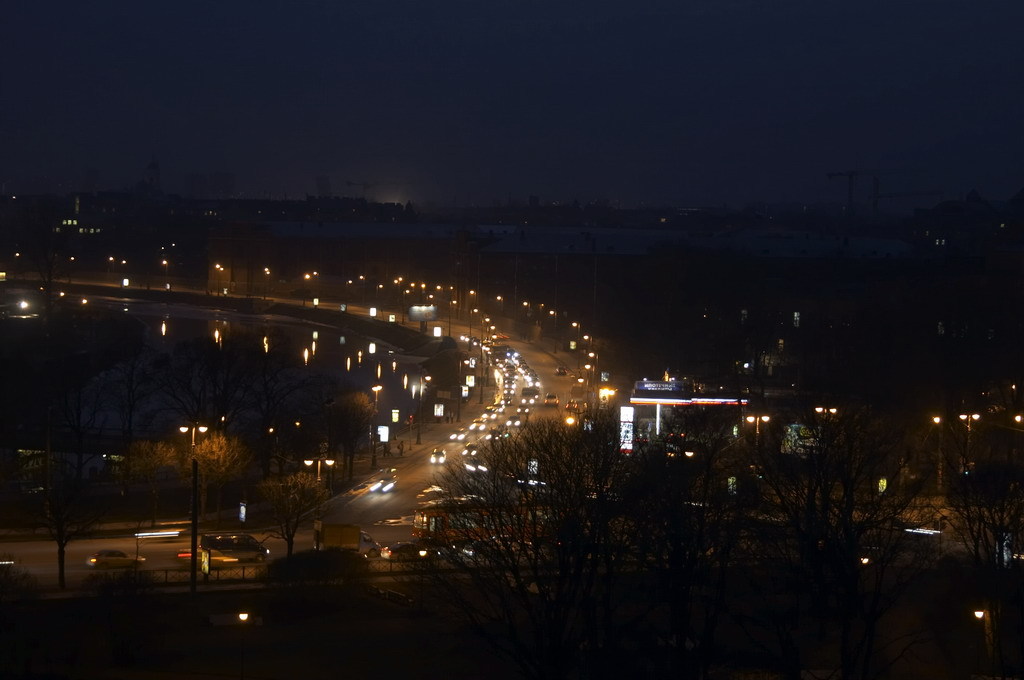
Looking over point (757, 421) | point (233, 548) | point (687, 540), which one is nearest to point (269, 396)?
point (233, 548)

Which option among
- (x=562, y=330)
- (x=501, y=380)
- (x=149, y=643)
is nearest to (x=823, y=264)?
(x=562, y=330)

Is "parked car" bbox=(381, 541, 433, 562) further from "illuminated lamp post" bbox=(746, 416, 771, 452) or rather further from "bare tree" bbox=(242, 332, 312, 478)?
"illuminated lamp post" bbox=(746, 416, 771, 452)

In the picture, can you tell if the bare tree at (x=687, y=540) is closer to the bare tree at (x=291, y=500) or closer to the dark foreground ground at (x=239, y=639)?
the dark foreground ground at (x=239, y=639)

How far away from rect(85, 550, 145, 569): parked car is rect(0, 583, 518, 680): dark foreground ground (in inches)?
32.1

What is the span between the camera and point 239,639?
727 centimetres

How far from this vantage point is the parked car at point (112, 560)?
8477 mm

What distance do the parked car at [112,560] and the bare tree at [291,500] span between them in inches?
43.7

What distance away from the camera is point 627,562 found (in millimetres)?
7129

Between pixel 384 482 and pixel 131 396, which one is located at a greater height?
pixel 131 396

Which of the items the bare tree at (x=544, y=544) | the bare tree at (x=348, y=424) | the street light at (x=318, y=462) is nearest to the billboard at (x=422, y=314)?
the bare tree at (x=348, y=424)

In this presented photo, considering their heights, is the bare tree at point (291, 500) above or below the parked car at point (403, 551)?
above

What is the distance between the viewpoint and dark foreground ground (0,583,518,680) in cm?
675

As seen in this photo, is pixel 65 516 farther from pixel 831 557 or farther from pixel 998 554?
pixel 998 554

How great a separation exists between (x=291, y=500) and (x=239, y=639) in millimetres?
1936
